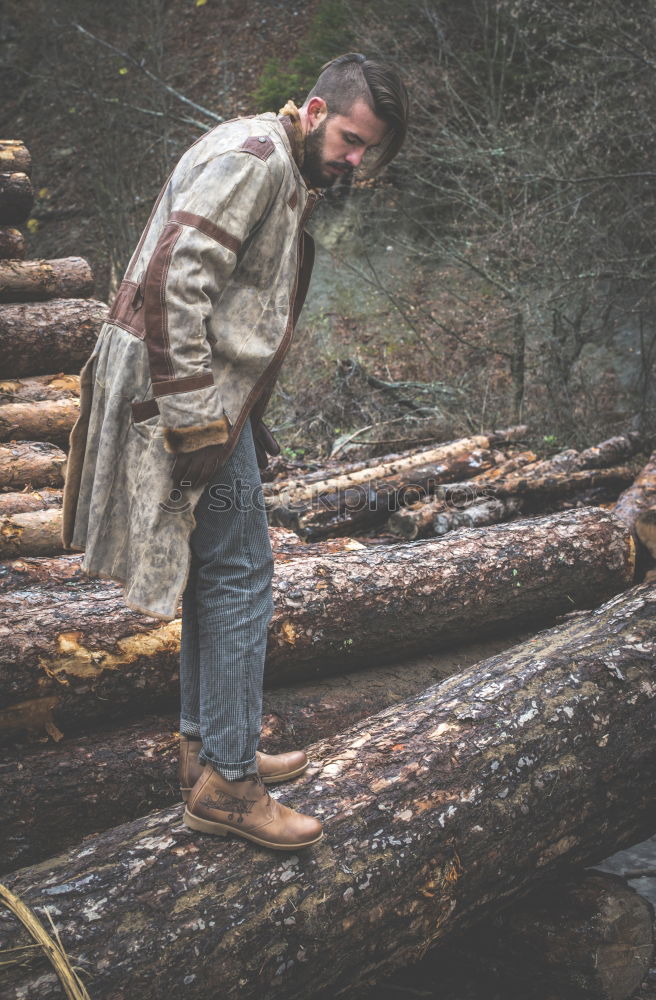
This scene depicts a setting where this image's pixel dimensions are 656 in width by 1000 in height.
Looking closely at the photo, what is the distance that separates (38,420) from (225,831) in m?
4.17

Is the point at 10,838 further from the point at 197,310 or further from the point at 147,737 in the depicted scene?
the point at 197,310

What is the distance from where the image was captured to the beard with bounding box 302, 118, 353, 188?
240 cm

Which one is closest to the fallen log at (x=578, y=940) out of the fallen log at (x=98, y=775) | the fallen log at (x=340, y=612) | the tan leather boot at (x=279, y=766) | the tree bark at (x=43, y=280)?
the tan leather boot at (x=279, y=766)

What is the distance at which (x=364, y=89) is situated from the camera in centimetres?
234

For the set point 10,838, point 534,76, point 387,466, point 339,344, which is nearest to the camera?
point 10,838

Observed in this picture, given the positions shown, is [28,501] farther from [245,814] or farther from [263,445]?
[245,814]

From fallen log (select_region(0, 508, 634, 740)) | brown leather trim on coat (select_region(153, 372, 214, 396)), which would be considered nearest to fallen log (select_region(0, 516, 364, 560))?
fallen log (select_region(0, 508, 634, 740))

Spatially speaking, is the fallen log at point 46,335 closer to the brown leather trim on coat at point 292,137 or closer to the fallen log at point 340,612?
the fallen log at point 340,612

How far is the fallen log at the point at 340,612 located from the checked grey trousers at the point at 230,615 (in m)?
1.10

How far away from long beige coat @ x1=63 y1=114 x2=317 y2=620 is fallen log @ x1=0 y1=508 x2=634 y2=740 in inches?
38.0

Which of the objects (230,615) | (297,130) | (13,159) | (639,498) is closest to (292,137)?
(297,130)

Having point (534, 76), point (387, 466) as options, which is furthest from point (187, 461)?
point (534, 76)

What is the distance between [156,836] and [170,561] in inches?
33.4

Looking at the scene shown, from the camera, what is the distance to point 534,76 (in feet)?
35.4
